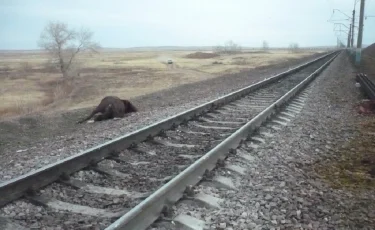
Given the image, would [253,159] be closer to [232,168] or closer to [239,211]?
[232,168]

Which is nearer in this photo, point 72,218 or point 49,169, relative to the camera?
point 72,218

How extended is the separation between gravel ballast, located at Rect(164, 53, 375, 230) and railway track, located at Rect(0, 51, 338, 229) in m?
0.27

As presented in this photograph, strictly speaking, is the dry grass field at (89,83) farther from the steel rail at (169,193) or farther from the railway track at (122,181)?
→ the steel rail at (169,193)

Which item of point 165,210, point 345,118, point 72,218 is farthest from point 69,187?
point 345,118

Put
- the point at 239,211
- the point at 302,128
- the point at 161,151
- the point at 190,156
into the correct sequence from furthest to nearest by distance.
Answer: the point at 302,128
the point at 161,151
the point at 190,156
the point at 239,211

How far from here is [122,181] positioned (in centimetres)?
455

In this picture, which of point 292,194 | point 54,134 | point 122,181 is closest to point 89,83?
point 54,134

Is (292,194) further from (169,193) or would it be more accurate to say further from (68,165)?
(68,165)

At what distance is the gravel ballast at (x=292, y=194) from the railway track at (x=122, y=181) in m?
0.27

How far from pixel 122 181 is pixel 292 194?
6.24 ft

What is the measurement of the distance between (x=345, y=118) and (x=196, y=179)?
5.80m

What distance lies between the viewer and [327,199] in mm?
4211

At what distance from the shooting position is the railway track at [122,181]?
3508 millimetres

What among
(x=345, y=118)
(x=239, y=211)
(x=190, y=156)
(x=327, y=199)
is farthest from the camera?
→ (x=345, y=118)
